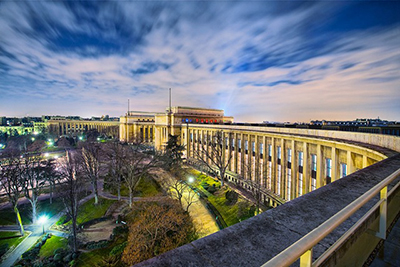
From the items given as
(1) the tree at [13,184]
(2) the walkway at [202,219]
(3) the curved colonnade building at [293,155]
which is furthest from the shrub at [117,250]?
(3) the curved colonnade building at [293,155]

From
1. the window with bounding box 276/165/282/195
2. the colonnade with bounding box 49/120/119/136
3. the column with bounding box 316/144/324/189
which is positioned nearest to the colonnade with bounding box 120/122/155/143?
the colonnade with bounding box 49/120/119/136

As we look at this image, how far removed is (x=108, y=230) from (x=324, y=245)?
24763 millimetres

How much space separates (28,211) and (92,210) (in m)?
9.13

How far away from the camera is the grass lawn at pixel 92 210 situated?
25125mm

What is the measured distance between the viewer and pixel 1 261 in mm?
17734

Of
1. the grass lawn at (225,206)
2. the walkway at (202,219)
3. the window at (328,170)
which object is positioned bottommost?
the walkway at (202,219)

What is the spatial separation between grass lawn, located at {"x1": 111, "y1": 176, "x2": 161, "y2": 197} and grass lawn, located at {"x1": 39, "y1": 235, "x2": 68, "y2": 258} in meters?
11.6

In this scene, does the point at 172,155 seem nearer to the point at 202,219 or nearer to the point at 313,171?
the point at 202,219

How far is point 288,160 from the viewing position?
78.6 feet

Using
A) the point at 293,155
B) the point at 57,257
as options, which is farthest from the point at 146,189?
the point at 293,155

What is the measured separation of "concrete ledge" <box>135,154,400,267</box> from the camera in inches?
85.7

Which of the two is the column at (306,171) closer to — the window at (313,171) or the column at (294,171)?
the window at (313,171)

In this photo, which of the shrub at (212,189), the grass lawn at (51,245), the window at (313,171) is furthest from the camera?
the shrub at (212,189)

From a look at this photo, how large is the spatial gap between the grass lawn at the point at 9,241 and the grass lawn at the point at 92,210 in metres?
5.67
